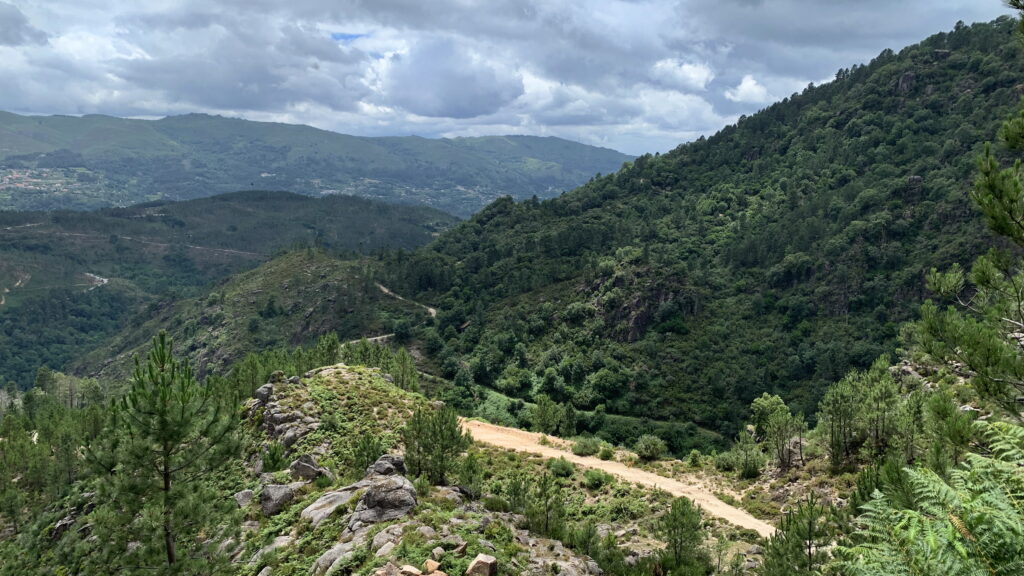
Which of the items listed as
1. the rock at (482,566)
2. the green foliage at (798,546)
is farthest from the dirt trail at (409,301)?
the rock at (482,566)

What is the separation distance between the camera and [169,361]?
1873cm

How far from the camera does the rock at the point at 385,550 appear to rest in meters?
16.4

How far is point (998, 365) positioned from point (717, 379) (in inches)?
3616

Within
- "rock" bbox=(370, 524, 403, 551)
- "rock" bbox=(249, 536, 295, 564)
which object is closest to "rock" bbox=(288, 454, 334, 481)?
"rock" bbox=(249, 536, 295, 564)

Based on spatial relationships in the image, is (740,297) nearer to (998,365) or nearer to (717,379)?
(717,379)

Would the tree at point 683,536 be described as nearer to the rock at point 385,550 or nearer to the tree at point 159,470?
the rock at point 385,550

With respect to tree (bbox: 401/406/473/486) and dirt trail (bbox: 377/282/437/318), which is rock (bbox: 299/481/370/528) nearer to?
tree (bbox: 401/406/473/486)

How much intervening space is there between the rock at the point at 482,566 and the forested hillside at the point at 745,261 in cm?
8469

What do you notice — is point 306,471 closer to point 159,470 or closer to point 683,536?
point 159,470

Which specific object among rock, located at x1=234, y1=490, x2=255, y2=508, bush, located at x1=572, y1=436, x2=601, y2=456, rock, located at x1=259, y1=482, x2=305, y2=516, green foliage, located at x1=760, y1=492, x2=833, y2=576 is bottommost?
bush, located at x1=572, y1=436, x2=601, y2=456

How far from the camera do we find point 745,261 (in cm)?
14025

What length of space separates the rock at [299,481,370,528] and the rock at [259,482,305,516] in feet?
6.86

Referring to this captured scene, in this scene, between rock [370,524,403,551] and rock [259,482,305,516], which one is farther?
rock [259,482,305,516]

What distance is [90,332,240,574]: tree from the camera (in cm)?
1750
